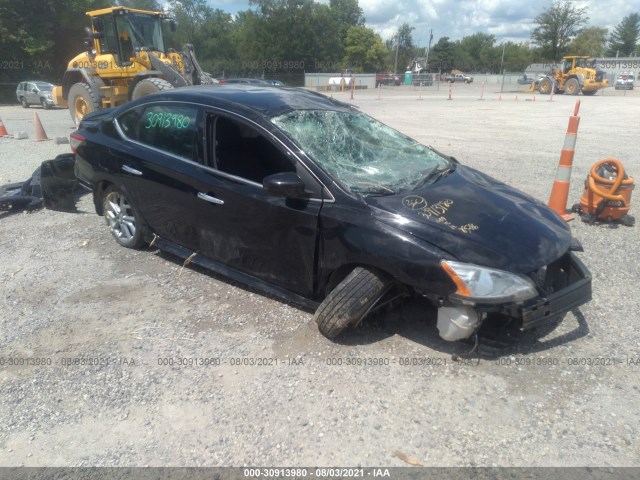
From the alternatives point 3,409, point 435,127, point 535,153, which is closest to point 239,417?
point 3,409

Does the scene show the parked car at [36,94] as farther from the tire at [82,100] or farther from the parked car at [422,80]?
the parked car at [422,80]

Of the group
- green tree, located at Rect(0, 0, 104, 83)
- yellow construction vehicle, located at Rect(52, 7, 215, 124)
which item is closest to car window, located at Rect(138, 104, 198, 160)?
yellow construction vehicle, located at Rect(52, 7, 215, 124)

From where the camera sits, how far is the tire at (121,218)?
4.67 meters

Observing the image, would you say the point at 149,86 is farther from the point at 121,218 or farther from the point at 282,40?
the point at 282,40

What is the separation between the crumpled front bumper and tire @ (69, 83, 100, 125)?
12.9m

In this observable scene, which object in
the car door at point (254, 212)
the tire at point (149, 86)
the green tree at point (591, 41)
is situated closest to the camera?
the car door at point (254, 212)

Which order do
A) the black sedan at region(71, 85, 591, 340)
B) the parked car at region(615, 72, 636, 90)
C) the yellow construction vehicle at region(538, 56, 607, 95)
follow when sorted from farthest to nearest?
the parked car at region(615, 72, 636, 90), the yellow construction vehicle at region(538, 56, 607, 95), the black sedan at region(71, 85, 591, 340)

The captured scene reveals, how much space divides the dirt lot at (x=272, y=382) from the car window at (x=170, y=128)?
1.13 meters

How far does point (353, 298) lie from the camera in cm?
309

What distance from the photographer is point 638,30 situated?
85250 millimetres

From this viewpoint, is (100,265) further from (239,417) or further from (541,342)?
(541,342)

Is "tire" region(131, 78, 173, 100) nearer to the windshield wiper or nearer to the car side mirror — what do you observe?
the windshield wiper

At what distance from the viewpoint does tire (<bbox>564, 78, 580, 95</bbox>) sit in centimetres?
3350

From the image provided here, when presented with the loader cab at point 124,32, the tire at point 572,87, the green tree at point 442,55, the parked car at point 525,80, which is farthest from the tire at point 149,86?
the green tree at point 442,55
